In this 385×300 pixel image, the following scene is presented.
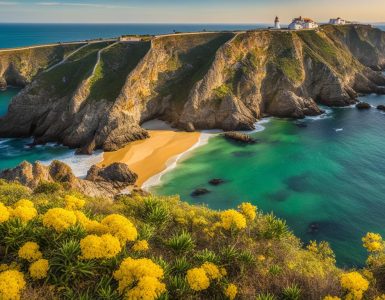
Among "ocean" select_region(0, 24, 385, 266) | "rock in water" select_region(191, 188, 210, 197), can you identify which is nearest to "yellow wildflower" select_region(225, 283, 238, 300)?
"ocean" select_region(0, 24, 385, 266)

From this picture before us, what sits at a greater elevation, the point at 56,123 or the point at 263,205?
the point at 56,123

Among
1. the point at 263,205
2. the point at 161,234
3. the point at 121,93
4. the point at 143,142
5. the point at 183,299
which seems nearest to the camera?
the point at 183,299

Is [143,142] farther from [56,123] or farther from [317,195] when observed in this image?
[317,195]

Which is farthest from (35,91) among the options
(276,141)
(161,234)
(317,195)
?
(161,234)

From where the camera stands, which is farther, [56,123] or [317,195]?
[56,123]

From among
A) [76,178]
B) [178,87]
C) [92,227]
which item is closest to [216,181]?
[76,178]

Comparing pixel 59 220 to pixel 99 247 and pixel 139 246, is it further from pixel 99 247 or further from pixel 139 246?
pixel 139 246
